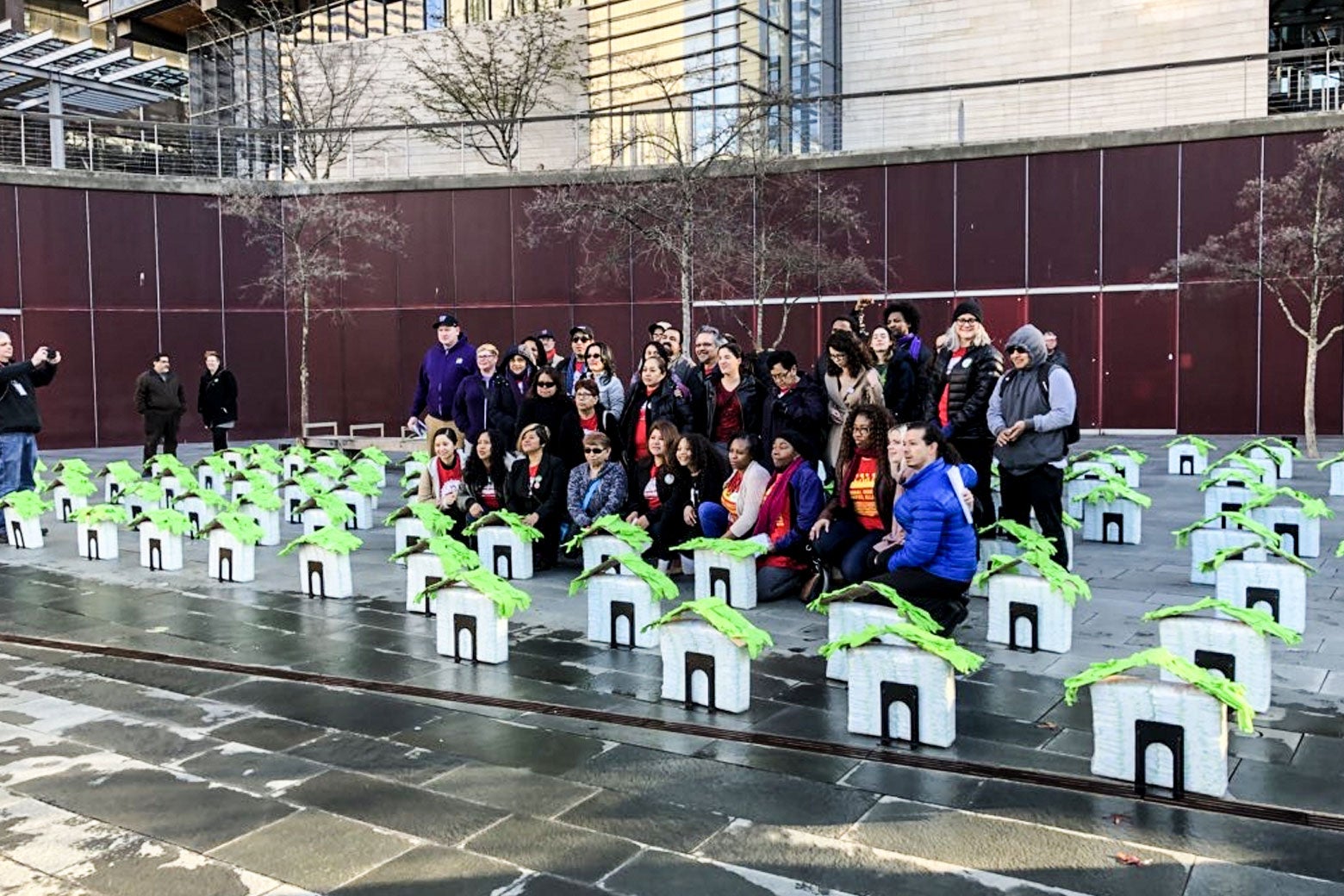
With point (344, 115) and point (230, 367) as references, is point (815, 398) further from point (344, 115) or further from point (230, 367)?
point (344, 115)

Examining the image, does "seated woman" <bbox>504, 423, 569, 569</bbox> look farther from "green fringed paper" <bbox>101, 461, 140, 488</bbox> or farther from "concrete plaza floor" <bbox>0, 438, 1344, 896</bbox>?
"green fringed paper" <bbox>101, 461, 140, 488</bbox>

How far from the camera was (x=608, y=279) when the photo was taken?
24031 millimetres

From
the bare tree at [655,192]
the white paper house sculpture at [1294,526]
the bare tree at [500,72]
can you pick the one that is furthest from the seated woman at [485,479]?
the bare tree at [500,72]

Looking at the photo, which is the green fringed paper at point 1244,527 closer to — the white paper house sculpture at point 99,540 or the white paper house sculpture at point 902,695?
the white paper house sculpture at point 902,695

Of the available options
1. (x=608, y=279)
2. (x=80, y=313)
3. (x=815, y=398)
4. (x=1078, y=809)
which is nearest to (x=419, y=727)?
(x=1078, y=809)

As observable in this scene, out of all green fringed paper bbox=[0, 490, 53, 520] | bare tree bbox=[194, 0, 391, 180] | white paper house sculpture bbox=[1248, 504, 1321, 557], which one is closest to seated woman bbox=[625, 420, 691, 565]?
white paper house sculpture bbox=[1248, 504, 1321, 557]

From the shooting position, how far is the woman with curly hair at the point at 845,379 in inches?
350

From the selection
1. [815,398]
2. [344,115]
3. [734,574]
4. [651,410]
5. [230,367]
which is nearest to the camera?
[734,574]

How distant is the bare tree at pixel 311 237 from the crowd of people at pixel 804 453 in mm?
14132

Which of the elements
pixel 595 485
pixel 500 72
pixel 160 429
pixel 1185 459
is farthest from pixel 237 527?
pixel 500 72

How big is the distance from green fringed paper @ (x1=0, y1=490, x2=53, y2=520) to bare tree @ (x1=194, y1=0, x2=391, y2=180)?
16.0 meters

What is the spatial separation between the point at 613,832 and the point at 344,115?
90.6ft

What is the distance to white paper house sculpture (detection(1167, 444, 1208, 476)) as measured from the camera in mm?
15852

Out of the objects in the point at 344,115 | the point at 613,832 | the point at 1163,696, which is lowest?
the point at 613,832
